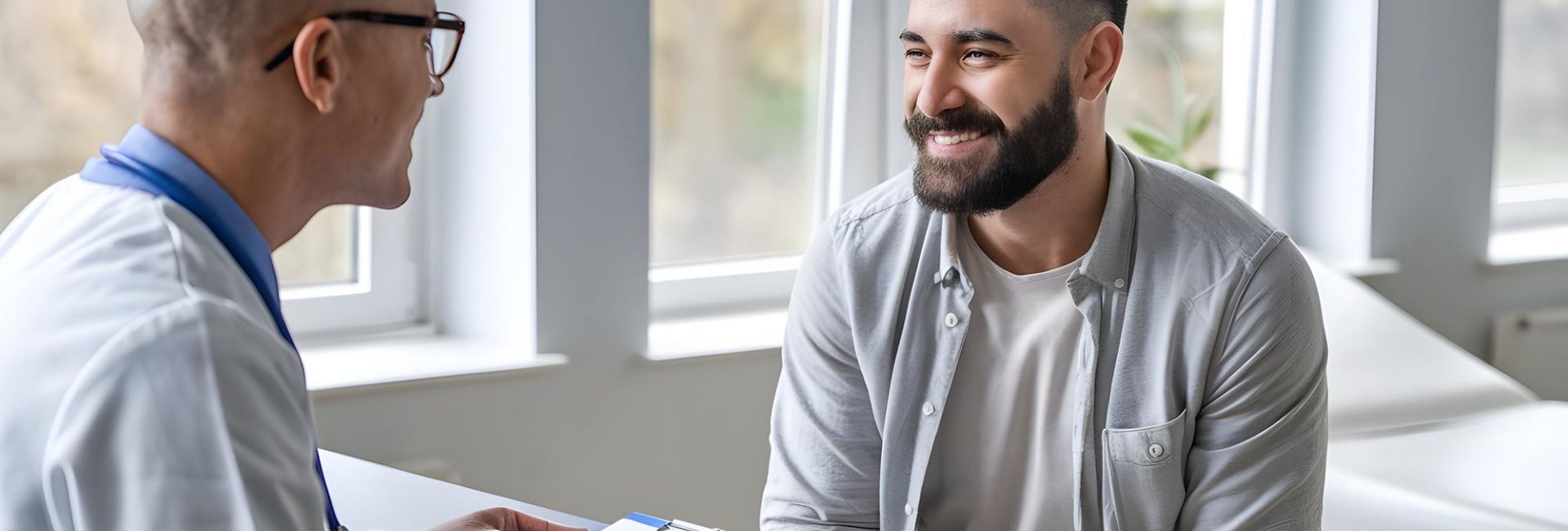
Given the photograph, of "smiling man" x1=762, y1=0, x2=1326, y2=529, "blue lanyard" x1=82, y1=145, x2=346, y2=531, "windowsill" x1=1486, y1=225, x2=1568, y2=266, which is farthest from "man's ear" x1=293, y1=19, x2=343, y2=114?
"windowsill" x1=1486, y1=225, x2=1568, y2=266

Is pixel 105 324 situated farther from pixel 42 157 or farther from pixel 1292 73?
pixel 1292 73

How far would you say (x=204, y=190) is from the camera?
100 centimetres

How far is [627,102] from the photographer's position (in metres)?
2.57

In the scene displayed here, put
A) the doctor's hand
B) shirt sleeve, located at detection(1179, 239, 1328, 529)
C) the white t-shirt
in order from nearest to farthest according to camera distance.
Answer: the doctor's hand < shirt sleeve, located at detection(1179, 239, 1328, 529) < the white t-shirt

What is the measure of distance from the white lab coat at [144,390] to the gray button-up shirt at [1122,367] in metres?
0.95

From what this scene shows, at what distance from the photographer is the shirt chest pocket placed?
65.4 inches

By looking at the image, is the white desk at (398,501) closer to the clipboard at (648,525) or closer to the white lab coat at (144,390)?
the clipboard at (648,525)

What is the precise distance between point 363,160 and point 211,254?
23cm

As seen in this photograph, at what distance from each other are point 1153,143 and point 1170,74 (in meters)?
0.26

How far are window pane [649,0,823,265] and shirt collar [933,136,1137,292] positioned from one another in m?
1.20

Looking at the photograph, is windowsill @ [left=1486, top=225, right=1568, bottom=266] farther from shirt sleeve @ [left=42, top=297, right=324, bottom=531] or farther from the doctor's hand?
shirt sleeve @ [left=42, top=297, right=324, bottom=531]

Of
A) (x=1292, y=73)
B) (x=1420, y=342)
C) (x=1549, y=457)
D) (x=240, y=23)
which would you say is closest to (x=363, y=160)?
(x=240, y=23)

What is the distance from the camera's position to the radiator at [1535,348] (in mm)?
3873

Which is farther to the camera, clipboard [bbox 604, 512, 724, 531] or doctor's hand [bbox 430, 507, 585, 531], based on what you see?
clipboard [bbox 604, 512, 724, 531]
